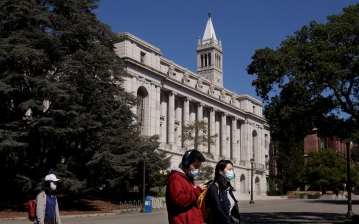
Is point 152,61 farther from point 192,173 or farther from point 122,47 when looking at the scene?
point 192,173

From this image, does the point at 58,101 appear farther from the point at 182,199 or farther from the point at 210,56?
the point at 210,56

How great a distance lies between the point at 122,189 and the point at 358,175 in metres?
60.4

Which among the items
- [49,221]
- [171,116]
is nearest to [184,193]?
[49,221]

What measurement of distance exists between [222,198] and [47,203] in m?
3.97

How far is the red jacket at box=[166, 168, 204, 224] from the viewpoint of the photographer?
6.04m

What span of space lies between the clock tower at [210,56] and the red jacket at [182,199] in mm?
114140

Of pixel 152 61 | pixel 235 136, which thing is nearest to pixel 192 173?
pixel 152 61

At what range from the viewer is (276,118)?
87.1 feet

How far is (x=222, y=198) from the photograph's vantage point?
7.47m

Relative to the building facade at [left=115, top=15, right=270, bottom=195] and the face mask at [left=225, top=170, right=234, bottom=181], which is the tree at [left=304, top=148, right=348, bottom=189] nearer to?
the building facade at [left=115, top=15, right=270, bottom=195]

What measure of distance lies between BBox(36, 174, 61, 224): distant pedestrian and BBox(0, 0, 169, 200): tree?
20.5 m

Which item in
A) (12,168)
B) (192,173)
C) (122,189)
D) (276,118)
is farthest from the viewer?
(122,189)

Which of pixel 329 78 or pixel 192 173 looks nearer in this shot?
pixel 192 173

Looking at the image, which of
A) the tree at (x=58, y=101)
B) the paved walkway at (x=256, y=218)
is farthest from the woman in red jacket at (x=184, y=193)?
the tree at (x=58, y=101)
